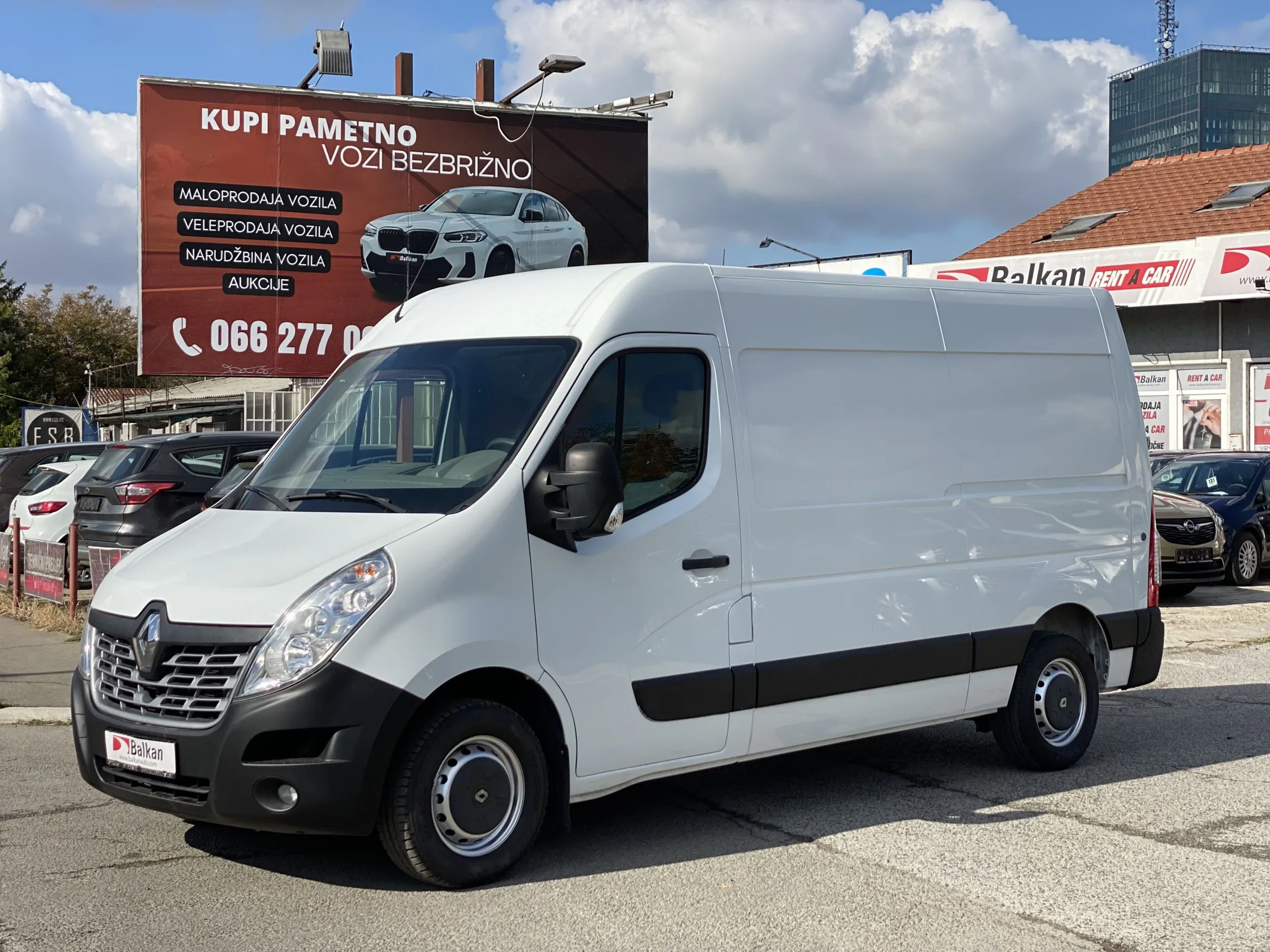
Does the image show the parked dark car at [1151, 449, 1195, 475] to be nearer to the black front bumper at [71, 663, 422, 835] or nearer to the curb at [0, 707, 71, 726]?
the curb at [0, 707, 71, 726]

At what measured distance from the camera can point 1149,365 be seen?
27797 mm

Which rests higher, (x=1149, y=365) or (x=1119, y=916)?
(x=1149, y=365)

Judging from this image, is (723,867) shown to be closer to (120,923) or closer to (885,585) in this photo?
(885,585)

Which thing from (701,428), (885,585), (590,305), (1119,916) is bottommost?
(1119,916)

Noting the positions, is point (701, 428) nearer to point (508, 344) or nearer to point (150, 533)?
point (508, 344)

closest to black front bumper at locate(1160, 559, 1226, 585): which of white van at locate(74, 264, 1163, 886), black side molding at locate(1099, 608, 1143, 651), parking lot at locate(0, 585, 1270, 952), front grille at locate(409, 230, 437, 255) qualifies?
parking lot at locate(0, 585, 1270, 952)

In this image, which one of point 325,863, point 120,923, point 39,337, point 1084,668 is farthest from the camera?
point 39,337

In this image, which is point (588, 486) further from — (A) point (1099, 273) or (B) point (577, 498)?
(A) point (1099, 273)

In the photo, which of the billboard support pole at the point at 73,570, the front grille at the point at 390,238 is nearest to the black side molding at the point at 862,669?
the billboard support pole at the point at 73,570

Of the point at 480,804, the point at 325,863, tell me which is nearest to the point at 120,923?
the point at 325,863

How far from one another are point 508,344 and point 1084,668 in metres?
3.64

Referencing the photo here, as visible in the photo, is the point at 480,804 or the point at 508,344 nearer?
the point at 480,804

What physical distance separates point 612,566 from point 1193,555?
11.6 m

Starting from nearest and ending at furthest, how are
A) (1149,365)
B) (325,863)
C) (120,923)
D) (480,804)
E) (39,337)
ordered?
(120,923) < (480,804) < (325,863) < (1149,365) < (39,337)
